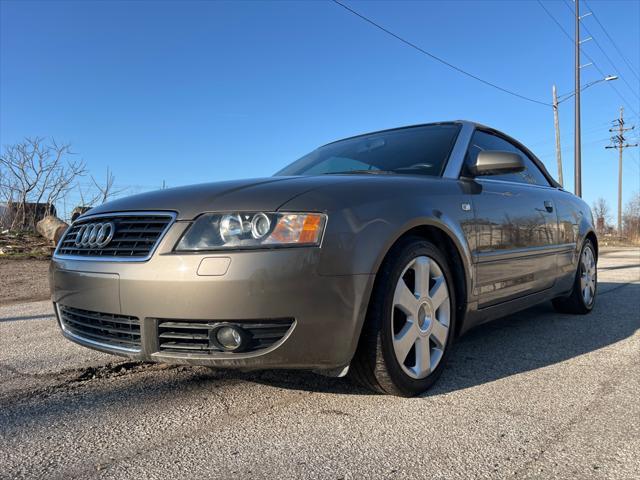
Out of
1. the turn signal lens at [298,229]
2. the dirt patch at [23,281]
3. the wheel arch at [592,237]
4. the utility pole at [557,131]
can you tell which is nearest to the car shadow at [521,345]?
the wheel arch at [592,237]

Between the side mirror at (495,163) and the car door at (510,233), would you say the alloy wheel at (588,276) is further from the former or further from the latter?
the side mirror at (495,163)

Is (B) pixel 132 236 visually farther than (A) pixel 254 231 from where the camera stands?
Yes

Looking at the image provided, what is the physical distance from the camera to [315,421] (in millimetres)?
2057

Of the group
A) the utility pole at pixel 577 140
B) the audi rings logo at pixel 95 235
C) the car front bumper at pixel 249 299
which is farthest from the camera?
the utility pole at pixel 577 140

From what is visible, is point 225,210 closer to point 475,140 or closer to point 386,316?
point 386,316

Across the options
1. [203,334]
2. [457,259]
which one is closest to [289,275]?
[203,334]

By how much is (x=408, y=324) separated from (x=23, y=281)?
7.24 metres

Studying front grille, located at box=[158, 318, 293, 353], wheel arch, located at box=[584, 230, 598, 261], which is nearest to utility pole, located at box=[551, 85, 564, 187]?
wheel arch, located at box=[584, 230, 598, 261]

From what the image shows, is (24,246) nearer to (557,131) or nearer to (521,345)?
(521,345)

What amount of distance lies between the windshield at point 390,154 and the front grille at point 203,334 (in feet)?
4.55

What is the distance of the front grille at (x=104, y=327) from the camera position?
2.11m

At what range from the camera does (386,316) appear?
7.14 feet

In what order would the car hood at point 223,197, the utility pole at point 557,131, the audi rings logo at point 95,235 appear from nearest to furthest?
the car hood at point 223,197
the audi rings logo at point 95,235
the utility pole at point 557,131

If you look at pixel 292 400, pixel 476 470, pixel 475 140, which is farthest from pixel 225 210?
pixel 475 140
